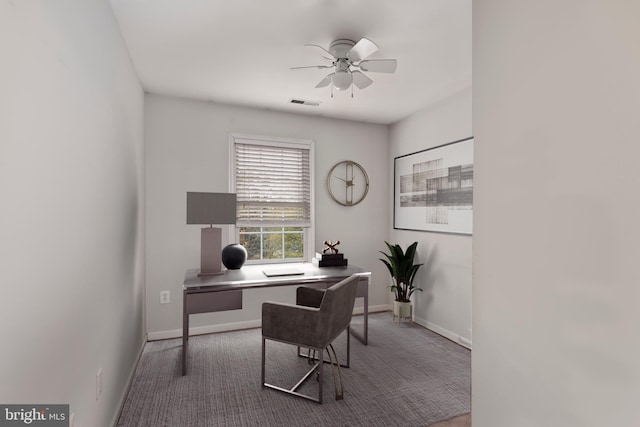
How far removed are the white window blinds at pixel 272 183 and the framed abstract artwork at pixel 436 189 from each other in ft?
3.96

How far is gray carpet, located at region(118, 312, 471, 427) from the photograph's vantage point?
2084 millimetres

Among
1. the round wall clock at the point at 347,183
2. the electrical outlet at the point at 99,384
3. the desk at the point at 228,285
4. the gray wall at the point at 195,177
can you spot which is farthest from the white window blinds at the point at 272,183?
the electrical outlet at the point at 99,384

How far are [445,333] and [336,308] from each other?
182 centimetres

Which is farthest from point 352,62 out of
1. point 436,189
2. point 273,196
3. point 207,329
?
point 207,329

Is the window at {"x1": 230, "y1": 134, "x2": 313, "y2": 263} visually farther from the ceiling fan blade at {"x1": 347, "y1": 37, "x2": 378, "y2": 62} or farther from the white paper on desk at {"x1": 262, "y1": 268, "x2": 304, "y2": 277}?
the ceiling fan blade at {"x1": 347, "y1": 37, "x2": 378, "y2": 62}

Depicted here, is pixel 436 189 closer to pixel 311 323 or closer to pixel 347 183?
pixel 347 183

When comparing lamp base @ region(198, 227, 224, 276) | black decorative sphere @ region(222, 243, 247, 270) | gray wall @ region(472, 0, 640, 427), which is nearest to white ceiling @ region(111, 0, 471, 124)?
gray wall @ region(472, 0, 640, 427)

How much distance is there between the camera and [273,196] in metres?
3.87

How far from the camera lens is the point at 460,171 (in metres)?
3.24

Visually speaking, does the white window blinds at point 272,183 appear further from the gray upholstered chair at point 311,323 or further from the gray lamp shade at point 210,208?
the gray upholstered chair at point 311,323

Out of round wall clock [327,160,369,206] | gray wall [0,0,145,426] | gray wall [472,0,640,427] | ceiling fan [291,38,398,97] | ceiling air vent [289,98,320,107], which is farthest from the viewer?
round wall clock [327,160,369,206]

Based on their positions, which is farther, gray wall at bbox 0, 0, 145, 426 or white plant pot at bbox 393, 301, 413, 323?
white plant pot at bbox 393, 301, 413, 323

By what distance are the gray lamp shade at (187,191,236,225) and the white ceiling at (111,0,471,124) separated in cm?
107

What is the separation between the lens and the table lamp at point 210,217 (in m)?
2.85
